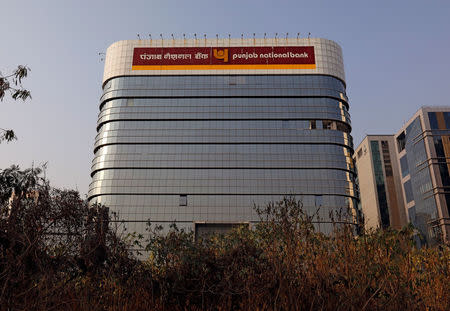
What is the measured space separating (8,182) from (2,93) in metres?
6.69

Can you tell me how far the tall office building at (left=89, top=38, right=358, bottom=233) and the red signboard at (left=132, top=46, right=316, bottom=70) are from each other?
231 millimetres

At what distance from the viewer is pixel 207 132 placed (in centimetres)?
7369

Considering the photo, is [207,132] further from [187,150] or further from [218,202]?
[218,202]

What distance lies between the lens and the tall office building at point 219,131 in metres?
69.1

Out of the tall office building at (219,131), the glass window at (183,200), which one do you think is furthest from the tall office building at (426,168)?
the glass window at (183,200)

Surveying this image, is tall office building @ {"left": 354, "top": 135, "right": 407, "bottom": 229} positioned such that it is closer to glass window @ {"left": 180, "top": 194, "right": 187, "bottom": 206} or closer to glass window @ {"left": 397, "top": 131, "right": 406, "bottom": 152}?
glass window @ {"left": 397, "top": 131, "right": 406, "bottom": 152}

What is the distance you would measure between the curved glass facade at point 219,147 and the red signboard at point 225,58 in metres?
2.84

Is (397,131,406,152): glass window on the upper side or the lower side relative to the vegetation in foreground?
upper

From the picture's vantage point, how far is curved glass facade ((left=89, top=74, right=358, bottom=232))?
68.9 m

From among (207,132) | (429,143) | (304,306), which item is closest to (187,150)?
(207,132)

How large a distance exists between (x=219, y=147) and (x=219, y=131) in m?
3.76

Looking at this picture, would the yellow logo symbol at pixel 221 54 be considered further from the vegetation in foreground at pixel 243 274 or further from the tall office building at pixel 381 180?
the vegetation in foreground at pixel 243 274

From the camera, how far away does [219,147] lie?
238 feet

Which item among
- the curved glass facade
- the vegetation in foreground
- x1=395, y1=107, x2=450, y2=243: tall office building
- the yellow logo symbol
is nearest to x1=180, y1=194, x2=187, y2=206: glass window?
the curved glass facade
